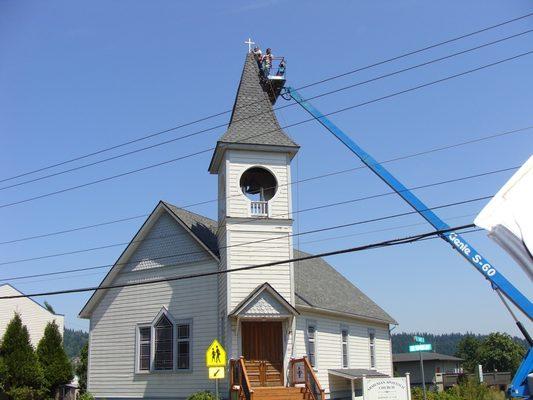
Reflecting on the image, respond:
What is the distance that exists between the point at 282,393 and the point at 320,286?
8673 mm

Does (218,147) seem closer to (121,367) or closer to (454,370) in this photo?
(121,367)

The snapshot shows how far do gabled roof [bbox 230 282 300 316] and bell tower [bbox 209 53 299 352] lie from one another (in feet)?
0.74

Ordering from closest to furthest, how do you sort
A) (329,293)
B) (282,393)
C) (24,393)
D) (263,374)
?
(282,393) → (263,374) → (329,293) → (24,393)

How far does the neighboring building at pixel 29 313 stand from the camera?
4534 centimetres

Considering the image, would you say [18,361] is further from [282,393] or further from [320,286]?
[282,393]

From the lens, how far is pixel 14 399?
30688 mm

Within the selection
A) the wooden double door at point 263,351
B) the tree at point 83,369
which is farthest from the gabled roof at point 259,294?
the tree at point 83,369

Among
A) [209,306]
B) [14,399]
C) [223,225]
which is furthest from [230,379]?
[14,399]

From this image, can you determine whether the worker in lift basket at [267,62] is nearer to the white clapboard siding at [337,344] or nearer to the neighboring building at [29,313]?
the white clapboard siding at [337,344]

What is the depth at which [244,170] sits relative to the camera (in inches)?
841

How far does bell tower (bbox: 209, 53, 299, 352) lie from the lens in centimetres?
2011

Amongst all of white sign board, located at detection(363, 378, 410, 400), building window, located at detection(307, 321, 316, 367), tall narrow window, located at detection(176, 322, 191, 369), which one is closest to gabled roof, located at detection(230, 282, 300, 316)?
building window, located at detection(307, 321, 316, 367)

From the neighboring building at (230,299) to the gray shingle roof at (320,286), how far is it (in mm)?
131

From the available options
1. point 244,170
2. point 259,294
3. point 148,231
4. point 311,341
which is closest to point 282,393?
point 259,294
